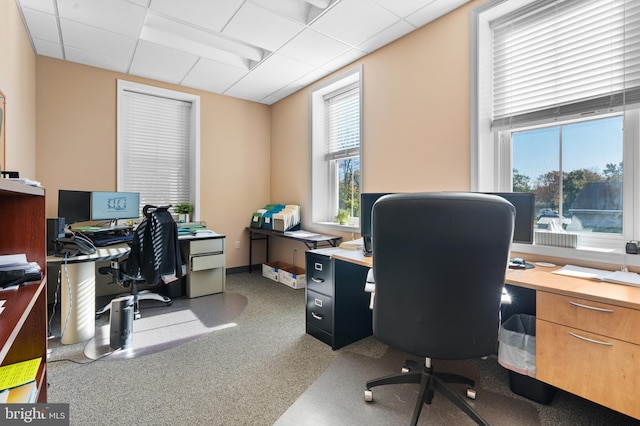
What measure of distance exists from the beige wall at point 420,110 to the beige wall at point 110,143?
1.96 meters

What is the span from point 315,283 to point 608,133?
2.30 m

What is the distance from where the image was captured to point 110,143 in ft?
12.2

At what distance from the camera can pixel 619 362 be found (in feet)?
4.36

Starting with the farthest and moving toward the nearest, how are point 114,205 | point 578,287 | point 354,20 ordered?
point 114,205, point 354,20, point 578,287

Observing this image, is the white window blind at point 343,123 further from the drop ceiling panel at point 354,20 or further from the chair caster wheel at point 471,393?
the chair caster wheel at point 471,393

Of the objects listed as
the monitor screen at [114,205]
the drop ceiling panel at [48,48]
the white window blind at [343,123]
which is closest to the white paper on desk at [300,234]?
the white window blind at [343,123]

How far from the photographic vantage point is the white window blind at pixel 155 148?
3.92 meters

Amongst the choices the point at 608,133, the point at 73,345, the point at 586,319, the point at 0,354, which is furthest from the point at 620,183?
the point at 73,345

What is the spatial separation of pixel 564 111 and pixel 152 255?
3.45m

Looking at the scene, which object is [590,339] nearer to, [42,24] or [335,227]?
[335,227]

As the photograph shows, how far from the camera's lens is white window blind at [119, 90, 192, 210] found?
12.8 ft

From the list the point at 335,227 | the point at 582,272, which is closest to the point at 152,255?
the point at 335,227

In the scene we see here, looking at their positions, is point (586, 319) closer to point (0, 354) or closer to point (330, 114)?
point (0, 354)

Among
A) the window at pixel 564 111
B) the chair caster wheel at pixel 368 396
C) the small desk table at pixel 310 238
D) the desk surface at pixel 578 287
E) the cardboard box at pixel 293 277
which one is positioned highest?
the window at pixel 564 111
